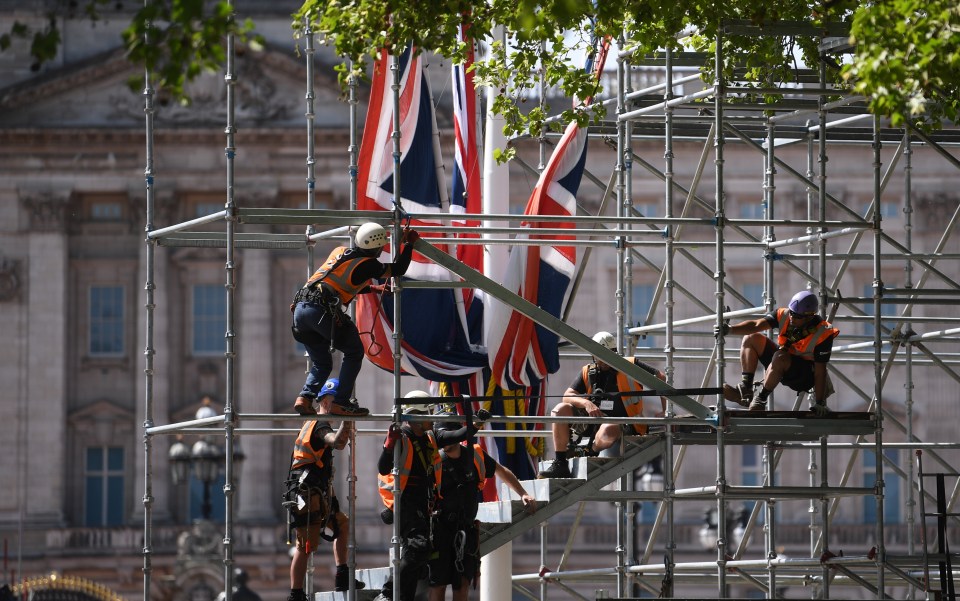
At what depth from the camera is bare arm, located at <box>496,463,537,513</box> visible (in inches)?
722

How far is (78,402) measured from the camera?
5631 centimetres

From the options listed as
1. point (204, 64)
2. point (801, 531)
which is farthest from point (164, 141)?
point (204, 64)

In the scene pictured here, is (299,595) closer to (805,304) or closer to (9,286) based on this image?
(805,304)

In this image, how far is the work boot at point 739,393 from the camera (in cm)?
1850

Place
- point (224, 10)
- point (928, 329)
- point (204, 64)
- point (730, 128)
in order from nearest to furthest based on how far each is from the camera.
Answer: point (224, 10)
point (204, 64)
point (730, 128)
point (928, 329)

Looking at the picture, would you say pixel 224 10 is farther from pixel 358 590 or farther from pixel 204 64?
pixel 358 590

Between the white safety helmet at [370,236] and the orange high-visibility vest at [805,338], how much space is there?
153 inches

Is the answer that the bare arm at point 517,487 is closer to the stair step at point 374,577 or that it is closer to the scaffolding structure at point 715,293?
the scaffolding structure at point 715,293

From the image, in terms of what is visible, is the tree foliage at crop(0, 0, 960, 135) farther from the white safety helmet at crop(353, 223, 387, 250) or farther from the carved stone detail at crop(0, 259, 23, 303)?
the carved stone detail at crop(0, 259, 23, 303)

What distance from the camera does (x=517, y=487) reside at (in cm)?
1852

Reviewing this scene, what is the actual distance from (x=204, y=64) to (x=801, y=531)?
44.2m

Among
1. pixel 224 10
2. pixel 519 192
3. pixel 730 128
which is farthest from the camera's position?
pixel 519 192

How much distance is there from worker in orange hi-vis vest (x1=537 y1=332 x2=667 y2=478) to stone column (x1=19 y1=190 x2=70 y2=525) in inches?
1450

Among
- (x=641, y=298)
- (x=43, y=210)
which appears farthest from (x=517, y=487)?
(x=43, y=210)
